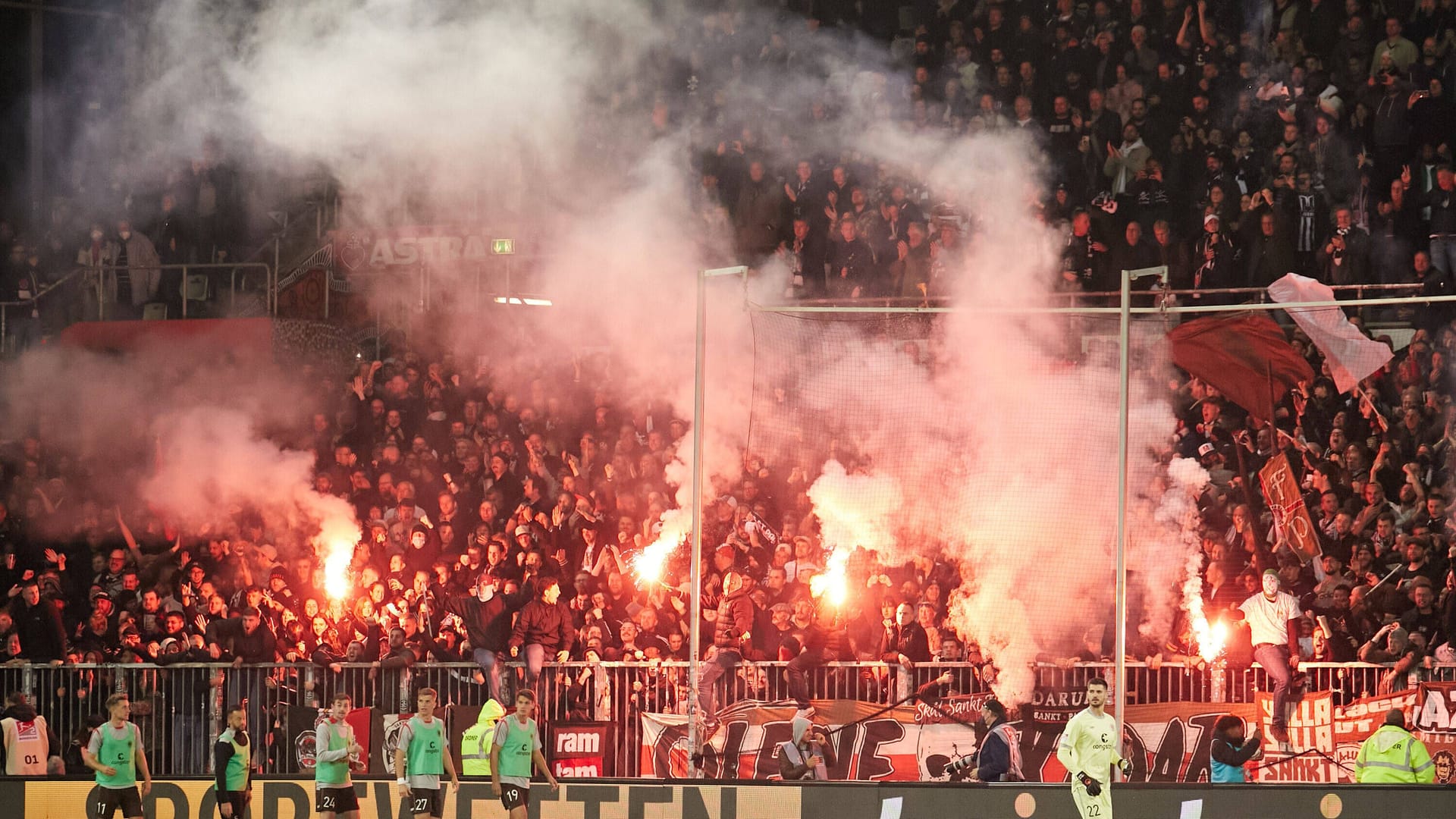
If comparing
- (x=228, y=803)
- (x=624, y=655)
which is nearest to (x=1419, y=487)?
(x=624, y=655)

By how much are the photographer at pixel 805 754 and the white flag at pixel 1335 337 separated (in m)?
4.76

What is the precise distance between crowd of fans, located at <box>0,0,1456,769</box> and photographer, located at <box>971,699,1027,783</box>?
35.3 inches

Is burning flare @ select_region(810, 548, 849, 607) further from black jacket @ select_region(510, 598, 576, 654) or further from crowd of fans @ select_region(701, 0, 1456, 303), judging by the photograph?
crowd of fans @ select_region(701, 0, 1456, 303)

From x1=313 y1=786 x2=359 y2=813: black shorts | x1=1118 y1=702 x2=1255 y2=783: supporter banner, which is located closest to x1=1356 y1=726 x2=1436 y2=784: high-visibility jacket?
x1=1118 y1=702 x2=1255 y2=783: supporter banner

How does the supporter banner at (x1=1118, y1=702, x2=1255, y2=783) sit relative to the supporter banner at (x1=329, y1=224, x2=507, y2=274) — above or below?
below

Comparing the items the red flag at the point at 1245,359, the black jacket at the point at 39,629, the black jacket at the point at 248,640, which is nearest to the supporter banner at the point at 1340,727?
the red flag at the point at 1245,359

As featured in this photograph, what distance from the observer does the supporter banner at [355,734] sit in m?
11.2

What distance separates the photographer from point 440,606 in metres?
12.0

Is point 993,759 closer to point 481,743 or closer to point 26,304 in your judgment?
point 481,743

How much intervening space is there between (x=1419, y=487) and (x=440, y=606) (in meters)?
7.08

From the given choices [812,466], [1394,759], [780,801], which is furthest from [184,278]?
[1394,759]

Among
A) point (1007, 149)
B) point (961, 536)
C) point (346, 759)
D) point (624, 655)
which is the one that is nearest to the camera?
point (346, 759)

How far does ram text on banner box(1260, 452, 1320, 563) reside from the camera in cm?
1152

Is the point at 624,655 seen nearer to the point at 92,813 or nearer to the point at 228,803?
the point at 228,803
